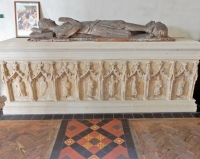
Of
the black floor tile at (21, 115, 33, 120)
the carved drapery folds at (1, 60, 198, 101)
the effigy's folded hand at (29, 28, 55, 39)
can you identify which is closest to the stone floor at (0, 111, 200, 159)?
the black floor tile at (21, 115, 33, 120)

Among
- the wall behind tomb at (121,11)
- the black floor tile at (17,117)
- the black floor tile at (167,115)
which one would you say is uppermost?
the wall behind tomb at (121,11)

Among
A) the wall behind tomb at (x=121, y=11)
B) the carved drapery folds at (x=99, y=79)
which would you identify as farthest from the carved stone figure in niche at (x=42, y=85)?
the wall behind tomb at (x=121, y=11)

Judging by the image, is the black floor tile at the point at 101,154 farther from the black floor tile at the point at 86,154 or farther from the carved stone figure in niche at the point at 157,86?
the carved stone figure in niche at the point at 157,86

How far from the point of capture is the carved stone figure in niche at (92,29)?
263 cm

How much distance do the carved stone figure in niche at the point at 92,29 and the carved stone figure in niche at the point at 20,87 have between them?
2.04ft

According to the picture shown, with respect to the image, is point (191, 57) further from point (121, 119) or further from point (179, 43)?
point (121, 119)

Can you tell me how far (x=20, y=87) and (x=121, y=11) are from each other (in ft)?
6.37

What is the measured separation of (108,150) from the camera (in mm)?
2080

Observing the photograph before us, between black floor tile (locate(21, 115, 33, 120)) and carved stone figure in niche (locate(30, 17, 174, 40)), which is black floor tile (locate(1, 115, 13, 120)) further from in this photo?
carved stone figure in niche (locate(30, 17, 174, 40))

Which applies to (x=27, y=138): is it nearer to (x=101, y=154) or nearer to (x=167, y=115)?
(x=101, y=154)

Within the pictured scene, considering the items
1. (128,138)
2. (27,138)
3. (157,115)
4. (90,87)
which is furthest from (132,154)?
(27,138)

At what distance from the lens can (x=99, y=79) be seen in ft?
8.92

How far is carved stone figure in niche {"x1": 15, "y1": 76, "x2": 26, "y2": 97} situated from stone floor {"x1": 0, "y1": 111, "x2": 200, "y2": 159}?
0.32 m

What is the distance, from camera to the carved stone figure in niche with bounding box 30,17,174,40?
2.63m
